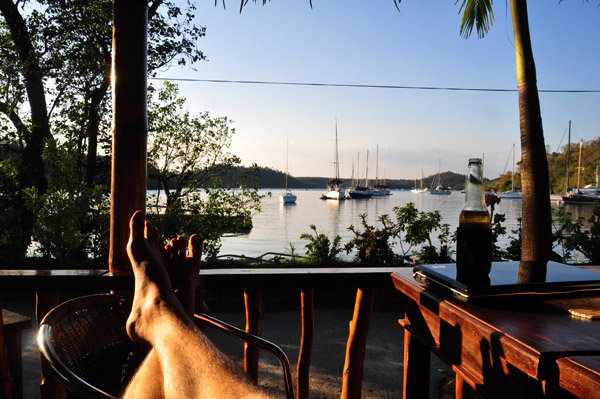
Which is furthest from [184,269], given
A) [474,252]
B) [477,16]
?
[477,16]

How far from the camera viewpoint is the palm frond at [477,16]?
4023mm

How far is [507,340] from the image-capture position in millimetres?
683

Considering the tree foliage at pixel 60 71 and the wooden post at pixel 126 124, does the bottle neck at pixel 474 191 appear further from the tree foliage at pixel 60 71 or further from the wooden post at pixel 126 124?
the tree foliage at pixel 60 71

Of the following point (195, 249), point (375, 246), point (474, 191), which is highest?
point (474, 191)

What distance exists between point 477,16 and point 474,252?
157 inches

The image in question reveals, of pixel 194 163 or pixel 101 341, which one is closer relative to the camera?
pixel 101 341

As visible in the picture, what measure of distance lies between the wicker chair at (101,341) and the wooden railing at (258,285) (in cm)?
25

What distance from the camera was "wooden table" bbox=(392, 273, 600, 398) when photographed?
624mm

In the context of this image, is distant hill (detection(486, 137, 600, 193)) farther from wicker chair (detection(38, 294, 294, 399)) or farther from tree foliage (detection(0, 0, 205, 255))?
wicker chair (detection(38, 294, 294, 399))

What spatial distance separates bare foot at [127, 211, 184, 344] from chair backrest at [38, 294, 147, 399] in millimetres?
156

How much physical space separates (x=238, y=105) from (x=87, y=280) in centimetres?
972

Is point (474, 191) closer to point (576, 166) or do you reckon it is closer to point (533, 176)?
point (533, 176)

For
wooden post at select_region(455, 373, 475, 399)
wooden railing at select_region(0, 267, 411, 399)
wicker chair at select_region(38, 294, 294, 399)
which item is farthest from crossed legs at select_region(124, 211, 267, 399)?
wooden post at select_region(455, 373, 475, 399)

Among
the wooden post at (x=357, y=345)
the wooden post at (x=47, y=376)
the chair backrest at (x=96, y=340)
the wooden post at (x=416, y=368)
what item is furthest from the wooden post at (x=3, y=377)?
the wooden post at (x=416, y=368)
